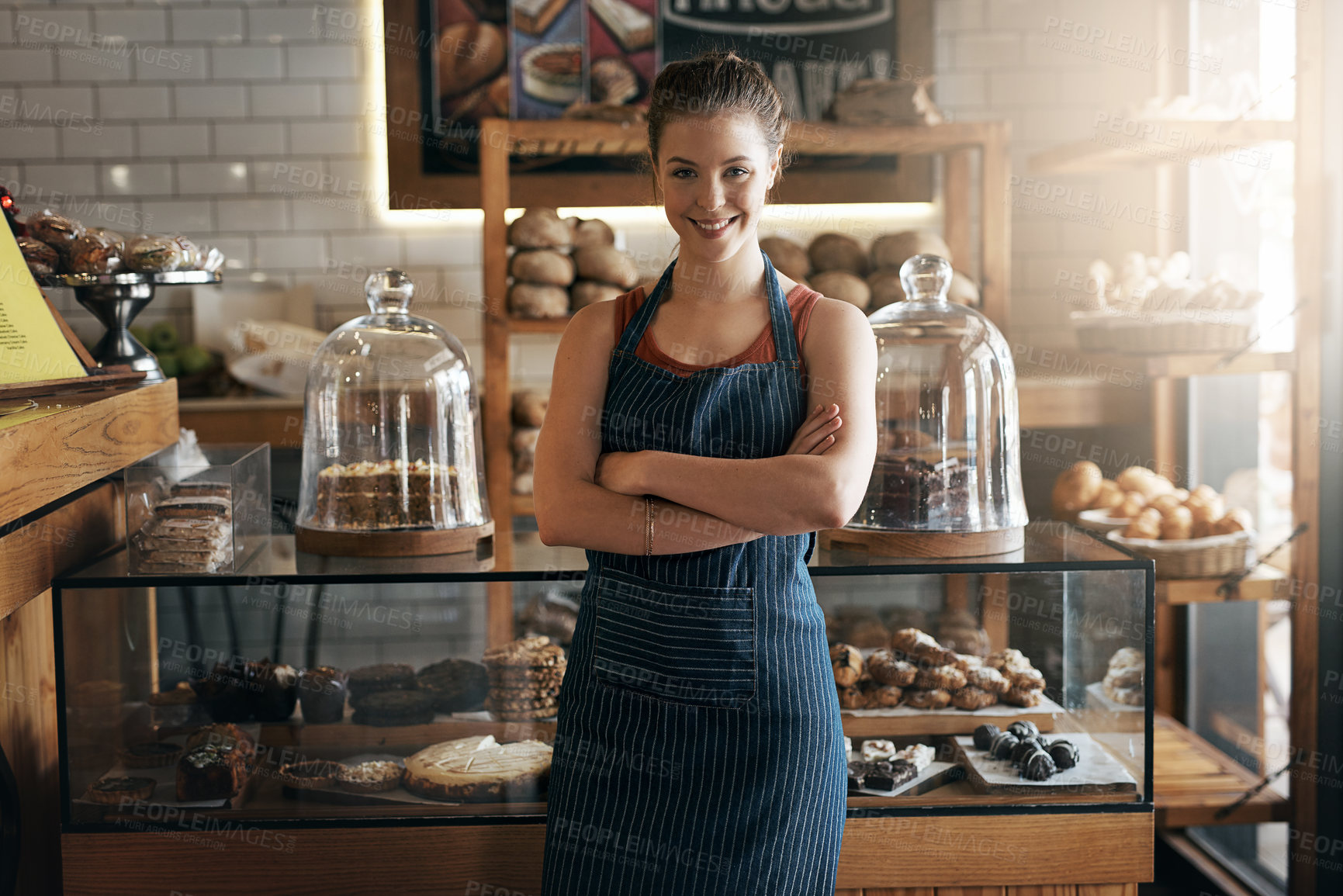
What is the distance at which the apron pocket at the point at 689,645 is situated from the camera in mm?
1516

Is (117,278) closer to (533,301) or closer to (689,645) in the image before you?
(533,301)

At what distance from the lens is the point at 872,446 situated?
61.7 inches

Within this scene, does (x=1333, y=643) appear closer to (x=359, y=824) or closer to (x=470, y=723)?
(x=470, y=723)

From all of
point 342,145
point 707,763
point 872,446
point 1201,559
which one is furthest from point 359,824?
point 342,145

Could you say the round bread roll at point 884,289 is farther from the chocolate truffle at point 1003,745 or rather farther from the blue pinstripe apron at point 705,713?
the blue pinstripe apron at point 705,713

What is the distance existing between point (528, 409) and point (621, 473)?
1705 millimetres

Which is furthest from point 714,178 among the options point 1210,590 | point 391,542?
point 1210,590

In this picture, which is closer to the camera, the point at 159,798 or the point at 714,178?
the point at 714,178

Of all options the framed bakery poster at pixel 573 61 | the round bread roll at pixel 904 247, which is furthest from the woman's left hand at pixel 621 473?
the framed bakery poster at pixel 573 61

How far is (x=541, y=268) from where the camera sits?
2.98 metres

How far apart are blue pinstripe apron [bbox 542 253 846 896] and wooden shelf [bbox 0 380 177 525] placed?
0.80 meters

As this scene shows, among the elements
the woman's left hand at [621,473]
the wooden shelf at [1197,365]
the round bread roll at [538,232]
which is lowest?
the woman's left hand at [621,473]

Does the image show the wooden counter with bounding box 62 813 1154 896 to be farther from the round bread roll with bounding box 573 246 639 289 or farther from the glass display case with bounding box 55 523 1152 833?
the round bread roll with bounding box 573 246 639 289

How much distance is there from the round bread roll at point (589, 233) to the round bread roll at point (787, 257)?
1.45ft
